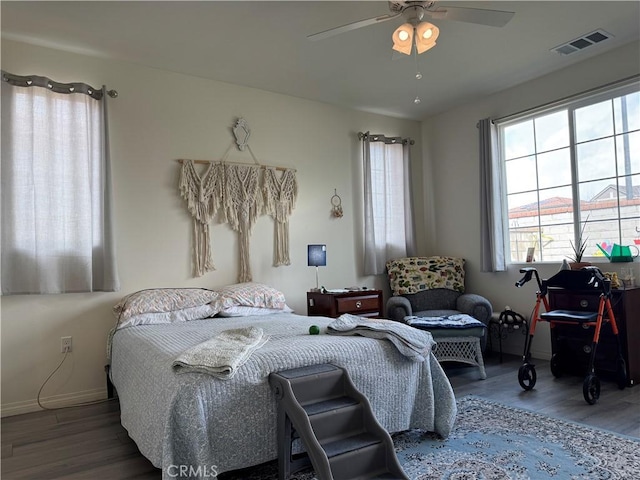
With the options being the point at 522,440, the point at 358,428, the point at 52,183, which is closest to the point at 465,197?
the point at 522,440

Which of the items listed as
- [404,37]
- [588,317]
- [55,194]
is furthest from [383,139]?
[55,194]

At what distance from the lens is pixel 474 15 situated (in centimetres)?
240

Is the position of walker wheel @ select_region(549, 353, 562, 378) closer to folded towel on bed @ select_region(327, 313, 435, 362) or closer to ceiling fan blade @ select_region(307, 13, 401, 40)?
folded towel on bed @ select_region(327, 313, 435, 362)

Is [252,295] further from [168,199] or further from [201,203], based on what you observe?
[168,199]

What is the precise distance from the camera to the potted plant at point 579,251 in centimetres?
367

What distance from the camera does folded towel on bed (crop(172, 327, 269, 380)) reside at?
1840 mm

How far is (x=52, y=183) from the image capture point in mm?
3268

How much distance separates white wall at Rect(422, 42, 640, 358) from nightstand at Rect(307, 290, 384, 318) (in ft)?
4.47

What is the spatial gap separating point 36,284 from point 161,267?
0.90 meters

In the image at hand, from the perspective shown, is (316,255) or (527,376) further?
(316,255)

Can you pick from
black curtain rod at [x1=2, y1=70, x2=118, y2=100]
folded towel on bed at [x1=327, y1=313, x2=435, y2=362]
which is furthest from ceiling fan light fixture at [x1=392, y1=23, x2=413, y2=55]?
black curtain rod at [x1=2, y1=70, x2=118, y2=100]

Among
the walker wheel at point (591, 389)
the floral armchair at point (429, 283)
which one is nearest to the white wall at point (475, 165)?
the floral armchair at point (429, 283)

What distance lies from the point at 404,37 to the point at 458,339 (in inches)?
95.4

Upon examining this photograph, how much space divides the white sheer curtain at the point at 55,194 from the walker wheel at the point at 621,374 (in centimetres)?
386
